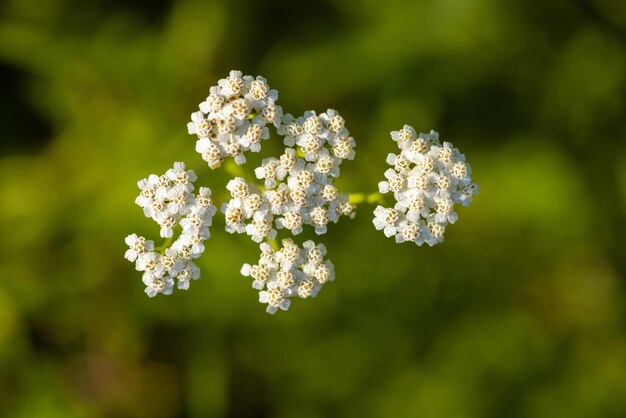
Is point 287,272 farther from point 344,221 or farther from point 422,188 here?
point 344,221

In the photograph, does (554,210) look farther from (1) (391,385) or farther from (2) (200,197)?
(2) (200,197)

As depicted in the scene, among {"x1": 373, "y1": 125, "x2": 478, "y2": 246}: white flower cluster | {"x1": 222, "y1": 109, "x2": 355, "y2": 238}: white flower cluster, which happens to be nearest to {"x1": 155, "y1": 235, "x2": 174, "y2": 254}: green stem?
{"x1": 222, "y1": 109, "x2": 355, "y2": 238}: white flower cluster

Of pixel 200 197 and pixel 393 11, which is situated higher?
pixel 393 11

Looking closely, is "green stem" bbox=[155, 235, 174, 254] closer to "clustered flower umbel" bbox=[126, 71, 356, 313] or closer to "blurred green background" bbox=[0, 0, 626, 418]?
"clustered flower umbel" bbox=[126, 71, 356, 313]

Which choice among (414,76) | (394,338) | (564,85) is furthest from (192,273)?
(564,85)

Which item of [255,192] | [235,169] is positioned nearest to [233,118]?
[255,192]

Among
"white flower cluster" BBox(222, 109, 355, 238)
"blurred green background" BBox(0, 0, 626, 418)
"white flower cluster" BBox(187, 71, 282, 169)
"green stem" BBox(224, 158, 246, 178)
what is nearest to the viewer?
"white flower cluster" BBox(187, 71, 282, 169)
